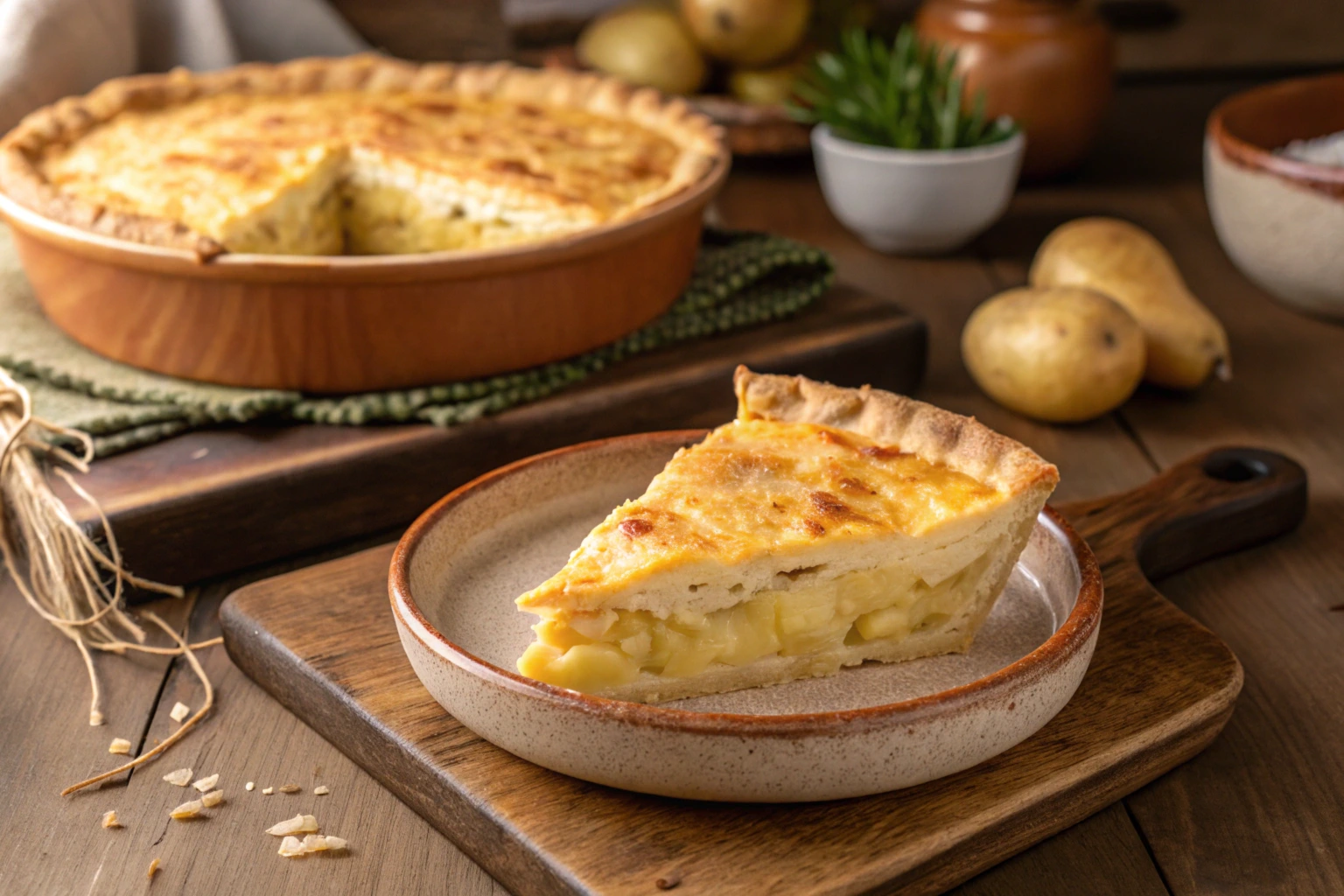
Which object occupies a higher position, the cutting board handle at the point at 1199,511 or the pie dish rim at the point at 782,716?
the pie dish rim at the point at 782,716

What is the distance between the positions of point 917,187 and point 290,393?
1618 millimetres

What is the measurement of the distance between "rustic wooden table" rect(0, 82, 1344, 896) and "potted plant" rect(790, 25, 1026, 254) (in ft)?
2.27

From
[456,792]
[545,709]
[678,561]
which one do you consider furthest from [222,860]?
[678,561]

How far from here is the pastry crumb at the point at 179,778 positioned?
5.61 ft

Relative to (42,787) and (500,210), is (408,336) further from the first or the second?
(42,787)

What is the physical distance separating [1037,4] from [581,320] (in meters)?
1.79

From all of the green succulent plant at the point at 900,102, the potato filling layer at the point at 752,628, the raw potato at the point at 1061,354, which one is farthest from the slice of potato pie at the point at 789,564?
the green succulent plant at the point at 900,102

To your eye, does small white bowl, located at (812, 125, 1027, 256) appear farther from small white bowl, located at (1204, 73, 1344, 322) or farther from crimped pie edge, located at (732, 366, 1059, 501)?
crimped pie edge, located at (732, 366, 1059, 501)

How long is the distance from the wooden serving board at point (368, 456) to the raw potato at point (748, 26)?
1337 millimetres

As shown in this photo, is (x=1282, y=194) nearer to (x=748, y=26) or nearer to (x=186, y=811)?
(x=748, y=26)

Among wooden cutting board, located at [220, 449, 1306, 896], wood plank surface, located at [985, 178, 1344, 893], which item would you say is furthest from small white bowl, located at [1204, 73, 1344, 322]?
wooden cutting board, located at [220, 449, 1306, 896]

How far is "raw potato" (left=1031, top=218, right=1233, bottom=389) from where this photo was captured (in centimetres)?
277

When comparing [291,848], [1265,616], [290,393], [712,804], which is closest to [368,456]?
[290,393]

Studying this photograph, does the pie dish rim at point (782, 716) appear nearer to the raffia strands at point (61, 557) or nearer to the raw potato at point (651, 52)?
the raffia strands at point (61, 557)
